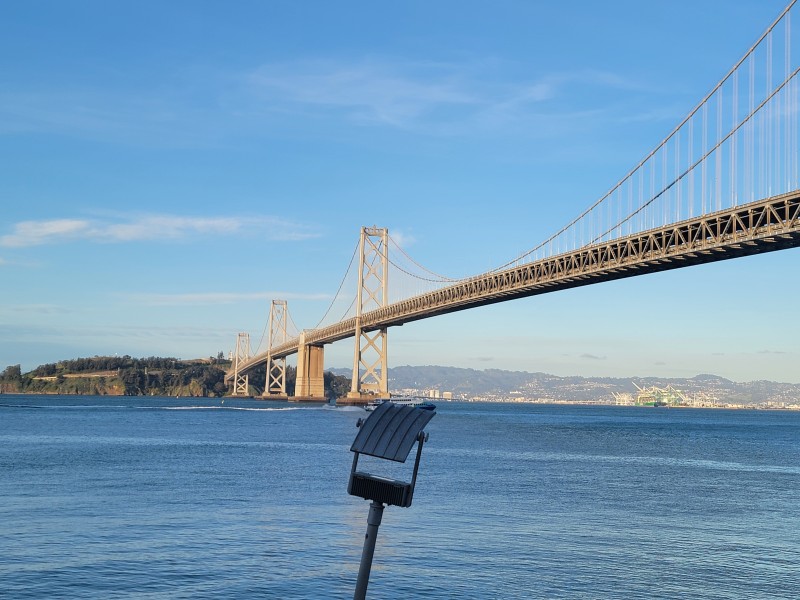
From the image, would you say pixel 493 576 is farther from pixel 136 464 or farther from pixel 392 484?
pixel 136 464

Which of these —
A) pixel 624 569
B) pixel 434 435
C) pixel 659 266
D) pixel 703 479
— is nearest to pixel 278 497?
pixel 624 569

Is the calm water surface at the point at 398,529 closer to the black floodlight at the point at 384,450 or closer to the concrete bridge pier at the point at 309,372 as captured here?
the black floodlight at the point at 384,450

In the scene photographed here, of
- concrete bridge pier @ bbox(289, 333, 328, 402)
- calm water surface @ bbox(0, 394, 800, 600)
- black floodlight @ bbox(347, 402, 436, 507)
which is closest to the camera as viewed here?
black floodlight @ bbox(347, 402, 436, 507)

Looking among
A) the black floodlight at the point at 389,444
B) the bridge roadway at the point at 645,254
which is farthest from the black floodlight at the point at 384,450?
the bridge roadway at the point at 645,254

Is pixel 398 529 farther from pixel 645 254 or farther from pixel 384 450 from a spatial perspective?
pixel 645 254

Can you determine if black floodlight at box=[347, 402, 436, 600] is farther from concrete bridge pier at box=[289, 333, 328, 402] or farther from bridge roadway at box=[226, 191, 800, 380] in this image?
concrete bridge pier at box=[289, 333, 328, 402]

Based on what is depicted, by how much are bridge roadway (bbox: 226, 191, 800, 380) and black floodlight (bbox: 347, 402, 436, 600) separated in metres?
31.9

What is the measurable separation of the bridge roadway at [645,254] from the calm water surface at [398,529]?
9.23 metres

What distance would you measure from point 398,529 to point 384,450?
13.7 m

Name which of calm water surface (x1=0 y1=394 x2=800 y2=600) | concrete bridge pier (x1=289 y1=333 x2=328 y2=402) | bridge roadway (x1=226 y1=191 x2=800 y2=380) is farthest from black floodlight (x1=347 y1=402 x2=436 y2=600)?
concrete bridge pier (x1=289 y1=333 x2=328 y2=402)

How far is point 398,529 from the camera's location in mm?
21562

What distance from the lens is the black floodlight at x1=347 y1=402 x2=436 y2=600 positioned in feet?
27.1

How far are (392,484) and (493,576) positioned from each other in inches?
372

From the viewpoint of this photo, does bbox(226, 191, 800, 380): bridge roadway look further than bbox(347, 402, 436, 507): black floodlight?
Yes
